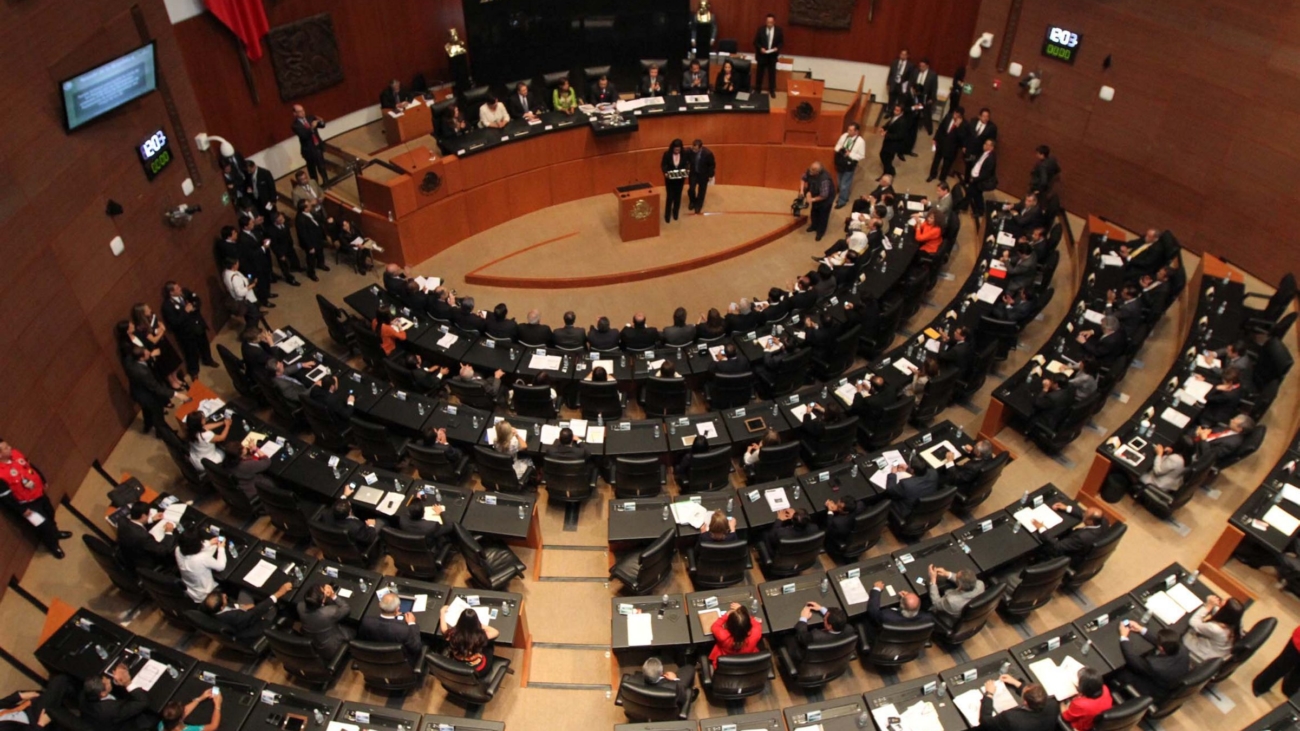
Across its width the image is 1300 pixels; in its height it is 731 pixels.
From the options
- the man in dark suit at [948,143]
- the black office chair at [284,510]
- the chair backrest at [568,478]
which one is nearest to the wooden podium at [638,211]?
the man in dark suit at [948,143]

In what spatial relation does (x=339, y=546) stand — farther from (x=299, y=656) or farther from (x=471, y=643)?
(x=471, y=643)

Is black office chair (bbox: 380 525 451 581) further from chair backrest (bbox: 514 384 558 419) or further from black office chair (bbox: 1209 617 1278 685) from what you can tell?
black office chair (bbox: 1209 617 1278 685)

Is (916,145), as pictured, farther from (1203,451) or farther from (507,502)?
(507,502)

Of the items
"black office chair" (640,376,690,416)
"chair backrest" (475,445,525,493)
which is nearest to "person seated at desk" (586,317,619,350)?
"black office chair" (640,376,690,416)

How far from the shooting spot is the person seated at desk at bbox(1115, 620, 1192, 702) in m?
7.20

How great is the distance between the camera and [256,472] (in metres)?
9.26

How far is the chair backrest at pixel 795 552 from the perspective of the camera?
8.52 m

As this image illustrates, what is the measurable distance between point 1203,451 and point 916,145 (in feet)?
31.4

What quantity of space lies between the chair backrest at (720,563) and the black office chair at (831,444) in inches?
74.2

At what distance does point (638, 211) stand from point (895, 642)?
30.2 feet

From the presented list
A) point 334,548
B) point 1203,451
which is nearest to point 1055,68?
point 1203,451

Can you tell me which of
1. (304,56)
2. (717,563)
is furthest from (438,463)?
(304,56)

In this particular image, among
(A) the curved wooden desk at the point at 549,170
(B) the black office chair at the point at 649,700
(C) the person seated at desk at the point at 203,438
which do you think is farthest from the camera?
(A) the curved wooden desk at the point at 549,170

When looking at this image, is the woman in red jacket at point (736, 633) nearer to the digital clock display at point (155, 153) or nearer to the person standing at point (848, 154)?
the digital clock display at point (155, 153)
